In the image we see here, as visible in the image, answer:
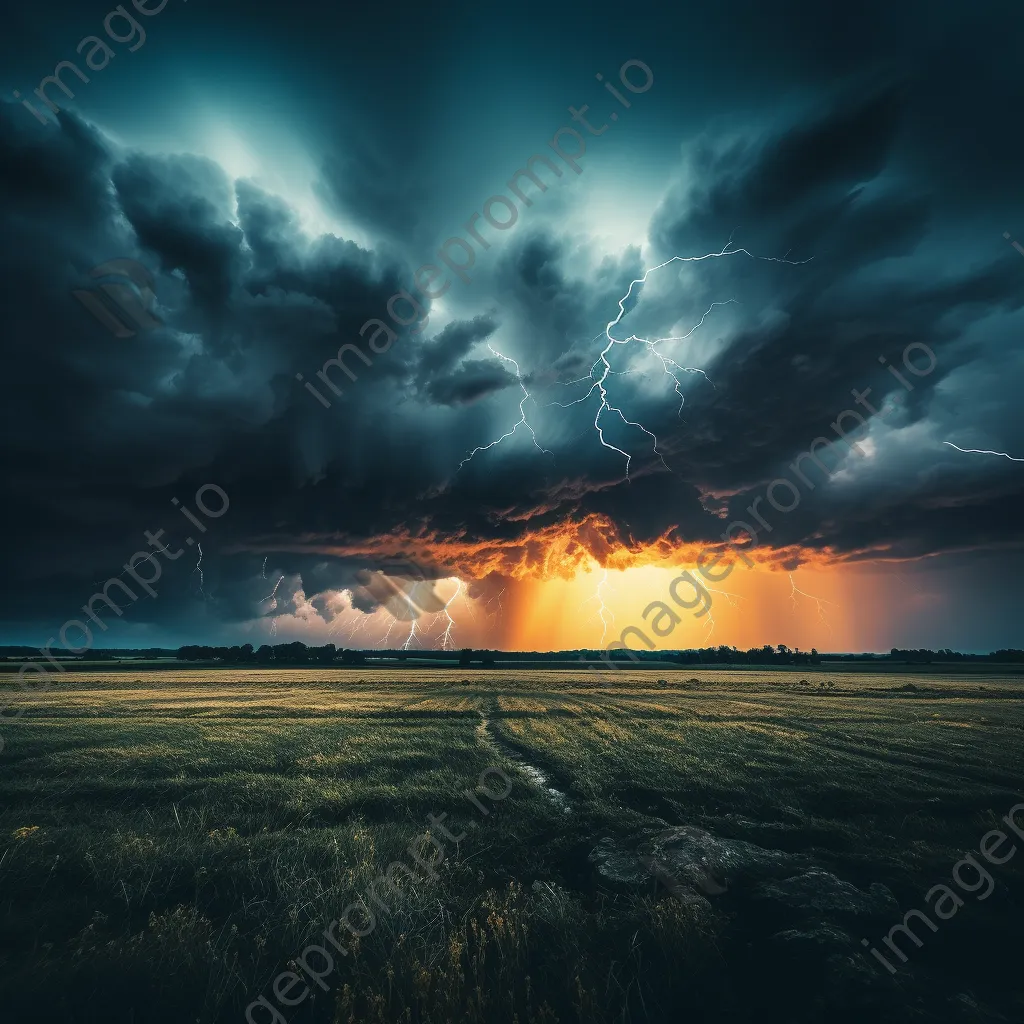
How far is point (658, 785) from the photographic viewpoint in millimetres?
14039

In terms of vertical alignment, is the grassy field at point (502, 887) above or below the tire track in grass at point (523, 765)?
above

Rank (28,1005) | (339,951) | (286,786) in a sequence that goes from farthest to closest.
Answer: (286,786)
(339,951)
(28,1005)

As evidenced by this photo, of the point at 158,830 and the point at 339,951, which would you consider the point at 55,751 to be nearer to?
the point at 158,830

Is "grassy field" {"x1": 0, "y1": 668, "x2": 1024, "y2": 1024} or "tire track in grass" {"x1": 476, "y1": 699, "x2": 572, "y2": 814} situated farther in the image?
"tire track in grass" {"x1": 476, "y1": 699, "x2": 572, "y2": 814}

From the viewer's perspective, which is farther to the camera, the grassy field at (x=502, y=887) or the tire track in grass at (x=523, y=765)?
the tire track in grass at (x=523, y=765)

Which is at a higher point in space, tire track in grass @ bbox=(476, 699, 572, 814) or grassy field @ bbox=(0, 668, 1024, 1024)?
grassy field @ bbox=(0, 668, 1024, 1024)

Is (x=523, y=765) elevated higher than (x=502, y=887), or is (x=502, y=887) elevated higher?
(x=502, y=887)

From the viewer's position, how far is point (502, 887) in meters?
8.10

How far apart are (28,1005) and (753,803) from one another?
13959 millimetres

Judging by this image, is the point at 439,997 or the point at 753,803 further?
the point at 753,803

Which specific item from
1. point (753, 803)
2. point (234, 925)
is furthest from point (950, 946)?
point (234, 925)

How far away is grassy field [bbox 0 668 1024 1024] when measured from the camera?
541 centimetres

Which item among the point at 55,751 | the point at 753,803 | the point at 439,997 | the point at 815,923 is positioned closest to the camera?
the point at 439,997

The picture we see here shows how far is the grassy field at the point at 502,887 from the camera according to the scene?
17.7 ft
